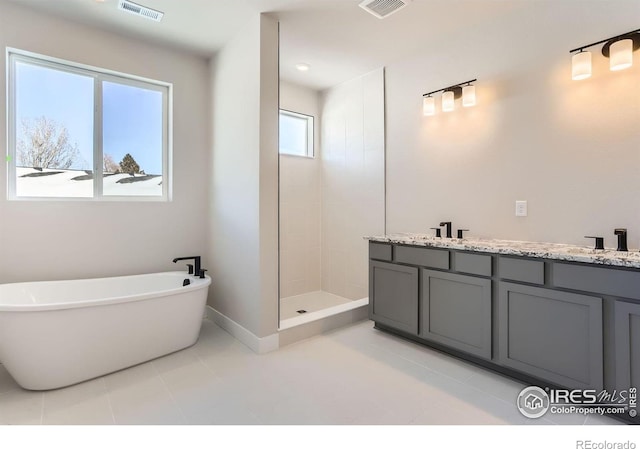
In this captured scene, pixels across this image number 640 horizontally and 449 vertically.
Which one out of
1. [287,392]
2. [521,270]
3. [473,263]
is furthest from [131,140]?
[521,270]

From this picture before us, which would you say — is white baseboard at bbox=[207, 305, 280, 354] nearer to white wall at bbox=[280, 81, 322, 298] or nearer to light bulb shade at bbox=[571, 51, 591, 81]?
white wall at bbox=[280, 81, 322, 298]

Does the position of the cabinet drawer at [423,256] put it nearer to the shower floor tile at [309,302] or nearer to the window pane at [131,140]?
the shower floor tile at [309,302]

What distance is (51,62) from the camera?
8.93 feet

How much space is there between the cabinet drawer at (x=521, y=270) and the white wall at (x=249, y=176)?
170cm

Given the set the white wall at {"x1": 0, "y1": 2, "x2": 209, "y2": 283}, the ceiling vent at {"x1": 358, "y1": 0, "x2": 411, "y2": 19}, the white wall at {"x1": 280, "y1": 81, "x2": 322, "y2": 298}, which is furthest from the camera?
the white wall at {"x1": 280, "y1": 81, "x2": 322, "y2": 298}

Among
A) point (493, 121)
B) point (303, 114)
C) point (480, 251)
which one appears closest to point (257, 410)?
point (480, 251)

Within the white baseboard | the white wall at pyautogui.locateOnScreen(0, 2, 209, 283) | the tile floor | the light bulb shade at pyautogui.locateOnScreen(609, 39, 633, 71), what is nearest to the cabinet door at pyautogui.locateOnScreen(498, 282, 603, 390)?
the tile floor

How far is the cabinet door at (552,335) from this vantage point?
1.75 m

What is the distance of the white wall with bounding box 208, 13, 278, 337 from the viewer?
2.60m

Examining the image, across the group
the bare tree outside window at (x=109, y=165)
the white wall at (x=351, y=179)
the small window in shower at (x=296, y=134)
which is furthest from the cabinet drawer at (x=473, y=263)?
the bare tree outside window at (x=109, y=165)

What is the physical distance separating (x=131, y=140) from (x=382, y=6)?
2598 millimetres

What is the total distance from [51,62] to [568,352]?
4380mm

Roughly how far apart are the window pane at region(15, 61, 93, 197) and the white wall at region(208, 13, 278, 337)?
3.87 ft
